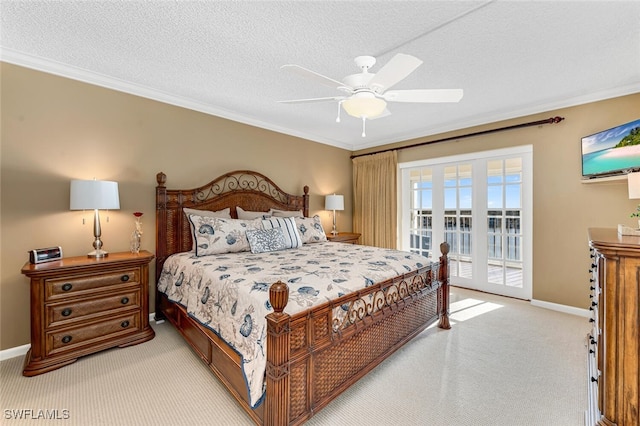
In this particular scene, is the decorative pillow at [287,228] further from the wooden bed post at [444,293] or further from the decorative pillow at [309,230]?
the wooden bed post at [444,293]

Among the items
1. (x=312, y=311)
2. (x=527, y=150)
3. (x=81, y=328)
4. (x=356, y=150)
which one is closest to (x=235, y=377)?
(x=312, y=311)

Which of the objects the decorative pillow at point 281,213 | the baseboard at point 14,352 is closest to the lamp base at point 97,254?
the baseboard at point 14,352

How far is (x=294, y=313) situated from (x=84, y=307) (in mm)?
2072

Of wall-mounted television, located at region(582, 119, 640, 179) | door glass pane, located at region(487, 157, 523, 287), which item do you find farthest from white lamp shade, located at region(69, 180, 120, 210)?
door glass pane, located at region(487, 157, 523, 287)

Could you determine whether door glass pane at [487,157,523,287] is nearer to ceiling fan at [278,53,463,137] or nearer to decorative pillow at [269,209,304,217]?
ceiling fan at [278,53,463,137]

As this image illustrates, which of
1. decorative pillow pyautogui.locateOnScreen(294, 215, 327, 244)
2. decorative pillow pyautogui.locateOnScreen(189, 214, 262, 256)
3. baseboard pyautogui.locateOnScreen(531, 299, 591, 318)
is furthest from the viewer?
decorative pillow pyautogui.locateOnScreen(294, 215, 327, 244)

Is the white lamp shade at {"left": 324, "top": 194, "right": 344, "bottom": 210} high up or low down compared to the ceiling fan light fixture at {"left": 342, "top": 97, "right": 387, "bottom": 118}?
down

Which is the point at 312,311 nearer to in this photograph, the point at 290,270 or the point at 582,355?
the point at 290,270

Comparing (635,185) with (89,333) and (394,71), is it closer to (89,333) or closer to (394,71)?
(394,71)

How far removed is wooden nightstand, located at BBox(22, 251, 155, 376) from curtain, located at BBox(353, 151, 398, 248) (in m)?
3.80

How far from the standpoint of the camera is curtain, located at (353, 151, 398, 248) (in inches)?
199

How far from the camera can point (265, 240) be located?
10.5 feet

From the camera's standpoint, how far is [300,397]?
157cm

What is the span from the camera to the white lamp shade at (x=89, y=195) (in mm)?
2391
